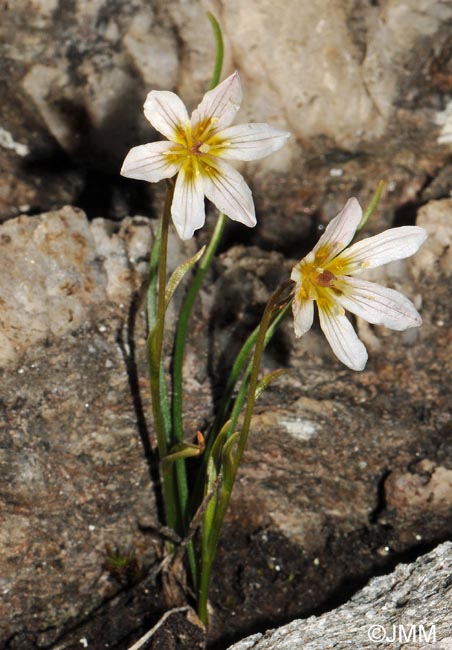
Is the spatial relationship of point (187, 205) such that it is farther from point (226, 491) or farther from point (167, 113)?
point (226, 491)

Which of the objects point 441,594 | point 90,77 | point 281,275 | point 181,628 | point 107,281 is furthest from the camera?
point 90,77

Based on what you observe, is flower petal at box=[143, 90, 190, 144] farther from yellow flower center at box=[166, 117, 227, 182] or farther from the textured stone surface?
the textured stone surface

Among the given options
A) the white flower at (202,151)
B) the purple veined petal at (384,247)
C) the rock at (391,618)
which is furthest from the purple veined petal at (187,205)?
→ the rock at (391,618)

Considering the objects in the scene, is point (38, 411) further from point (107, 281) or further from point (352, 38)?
point (352, 38)

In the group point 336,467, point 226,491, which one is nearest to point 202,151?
point 226,491

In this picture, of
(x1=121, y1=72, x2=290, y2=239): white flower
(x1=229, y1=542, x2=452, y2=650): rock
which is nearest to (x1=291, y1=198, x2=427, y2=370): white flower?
(x1=121, y1=72, x2=290, y2=239): white flower

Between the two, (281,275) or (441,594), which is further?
(281,275)

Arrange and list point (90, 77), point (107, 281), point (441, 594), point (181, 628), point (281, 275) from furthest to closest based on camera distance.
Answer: point (90, 77) → point (281, 275) → point (107, 281) → point (181, 628) → point (441, 594)

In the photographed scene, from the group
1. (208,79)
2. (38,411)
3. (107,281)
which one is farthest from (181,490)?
(208,79)
